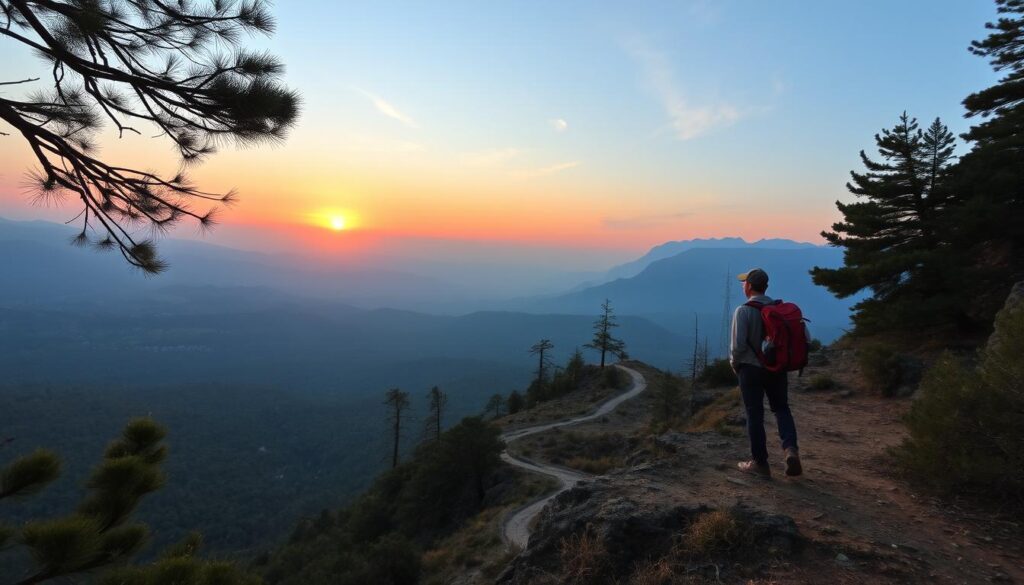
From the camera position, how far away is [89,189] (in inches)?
183

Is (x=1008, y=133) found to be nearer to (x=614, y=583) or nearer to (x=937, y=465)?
(x=937, y=465)

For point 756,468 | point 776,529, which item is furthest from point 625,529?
point 756,468

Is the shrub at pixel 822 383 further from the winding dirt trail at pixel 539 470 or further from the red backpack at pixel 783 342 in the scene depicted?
the red backpack at pixel 783 342

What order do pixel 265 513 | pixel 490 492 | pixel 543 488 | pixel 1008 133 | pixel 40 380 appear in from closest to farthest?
pixel 1008 133 → pixel 543 488 → pixel 490 492 → pixel 265 513 → pixel 40 380

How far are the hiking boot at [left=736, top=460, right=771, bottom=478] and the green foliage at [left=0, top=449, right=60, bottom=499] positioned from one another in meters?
7.66

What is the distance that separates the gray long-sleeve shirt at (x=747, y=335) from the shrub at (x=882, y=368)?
391 inches

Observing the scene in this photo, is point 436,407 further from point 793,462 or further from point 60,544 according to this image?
point 60,544

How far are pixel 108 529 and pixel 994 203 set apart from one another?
2086 centimetres

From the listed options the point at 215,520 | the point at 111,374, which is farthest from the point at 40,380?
the point at 215,520

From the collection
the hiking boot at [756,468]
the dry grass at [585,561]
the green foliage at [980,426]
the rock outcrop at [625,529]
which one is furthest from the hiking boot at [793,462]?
the dry grass at [585,561]

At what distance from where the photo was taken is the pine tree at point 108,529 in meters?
3.13

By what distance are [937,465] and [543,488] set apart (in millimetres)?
15160

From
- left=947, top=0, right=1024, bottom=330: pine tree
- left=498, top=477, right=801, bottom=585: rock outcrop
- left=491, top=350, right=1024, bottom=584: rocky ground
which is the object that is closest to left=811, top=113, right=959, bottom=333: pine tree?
left=947, top=0, right=1024, bottom=330: pine tree

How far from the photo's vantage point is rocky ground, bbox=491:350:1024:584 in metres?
3.95
